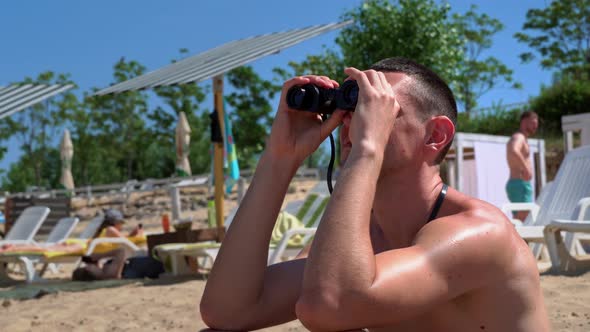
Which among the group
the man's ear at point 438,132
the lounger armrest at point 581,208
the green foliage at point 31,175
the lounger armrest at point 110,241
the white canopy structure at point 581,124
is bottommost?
the green foliage at point 31,175

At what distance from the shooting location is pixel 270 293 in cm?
180

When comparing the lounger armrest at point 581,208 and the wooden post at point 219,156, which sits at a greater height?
the wooden post at point 219,156

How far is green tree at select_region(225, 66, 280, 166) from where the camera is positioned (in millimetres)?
31936

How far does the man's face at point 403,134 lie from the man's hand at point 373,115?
44 millimetres

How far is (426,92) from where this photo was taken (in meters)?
1.60

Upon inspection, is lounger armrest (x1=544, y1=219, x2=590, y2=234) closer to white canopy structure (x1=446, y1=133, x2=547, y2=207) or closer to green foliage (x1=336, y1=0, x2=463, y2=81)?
white canopy structure (x1=446, y1=133, x2=547, y2=207)

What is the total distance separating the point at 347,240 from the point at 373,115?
0.29 meters

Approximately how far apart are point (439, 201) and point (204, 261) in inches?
280

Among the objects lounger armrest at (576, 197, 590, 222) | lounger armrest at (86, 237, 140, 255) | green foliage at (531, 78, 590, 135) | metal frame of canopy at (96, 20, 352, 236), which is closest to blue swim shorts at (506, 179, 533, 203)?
lounger armrest at (576, 197, 590, 222)

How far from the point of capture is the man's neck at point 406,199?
1.63 metres

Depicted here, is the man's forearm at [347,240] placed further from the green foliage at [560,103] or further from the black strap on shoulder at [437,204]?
the green foliage at [560,103]

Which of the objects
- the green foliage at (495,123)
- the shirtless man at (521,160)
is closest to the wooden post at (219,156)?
the shirtless man at (521,160)

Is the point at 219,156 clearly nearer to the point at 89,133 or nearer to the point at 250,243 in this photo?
the point at 250,243

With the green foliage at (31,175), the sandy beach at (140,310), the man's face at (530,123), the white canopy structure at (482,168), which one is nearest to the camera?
the sandy beach at (140,310)
